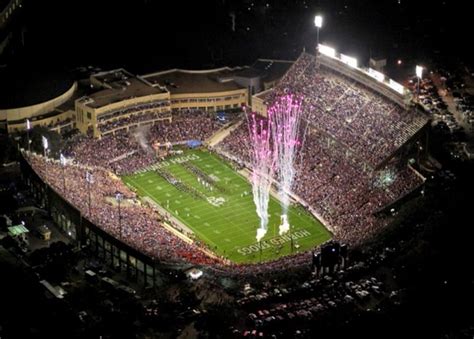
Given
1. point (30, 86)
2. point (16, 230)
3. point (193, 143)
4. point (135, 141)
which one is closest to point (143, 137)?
point (135, 141)

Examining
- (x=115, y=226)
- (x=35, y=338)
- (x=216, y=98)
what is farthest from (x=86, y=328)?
(x=216, y=98)

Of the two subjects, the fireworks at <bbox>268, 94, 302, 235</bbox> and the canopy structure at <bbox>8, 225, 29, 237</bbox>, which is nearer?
the canopy structure at <bbox>8, 225, 29, 237</bbox>

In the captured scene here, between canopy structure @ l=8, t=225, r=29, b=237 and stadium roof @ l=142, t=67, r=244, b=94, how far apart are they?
1158 inches

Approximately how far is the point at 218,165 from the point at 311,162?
982 centimetres

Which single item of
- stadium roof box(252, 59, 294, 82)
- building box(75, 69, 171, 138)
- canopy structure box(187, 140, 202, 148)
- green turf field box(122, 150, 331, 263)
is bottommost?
green turf field box(122, 150, 331, 263)

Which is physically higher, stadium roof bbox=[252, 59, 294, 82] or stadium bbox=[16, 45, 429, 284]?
stadium roof bbox=[252, 59, 294, 82]

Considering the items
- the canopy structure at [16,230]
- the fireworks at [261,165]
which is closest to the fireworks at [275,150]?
the fireworks at [261,165]

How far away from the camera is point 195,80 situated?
11212 centimetres

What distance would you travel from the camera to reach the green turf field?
84.5 m

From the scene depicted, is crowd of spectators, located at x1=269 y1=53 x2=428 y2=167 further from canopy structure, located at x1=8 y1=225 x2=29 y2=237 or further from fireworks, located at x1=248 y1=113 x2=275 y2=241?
canopy structure, located at x1=8 y1=225 x2=29 y2=237

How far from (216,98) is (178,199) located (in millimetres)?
18486

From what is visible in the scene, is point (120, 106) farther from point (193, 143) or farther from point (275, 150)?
point (275, 150)

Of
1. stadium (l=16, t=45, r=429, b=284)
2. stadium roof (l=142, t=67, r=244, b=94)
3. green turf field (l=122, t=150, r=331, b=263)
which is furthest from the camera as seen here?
stadium roof (l=142, t=67, r=244, b=94)

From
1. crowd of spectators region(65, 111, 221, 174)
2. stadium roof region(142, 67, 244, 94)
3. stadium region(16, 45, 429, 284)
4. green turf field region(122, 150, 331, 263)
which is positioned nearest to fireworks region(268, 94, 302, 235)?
stadium region(16, 45, 429, 284)
